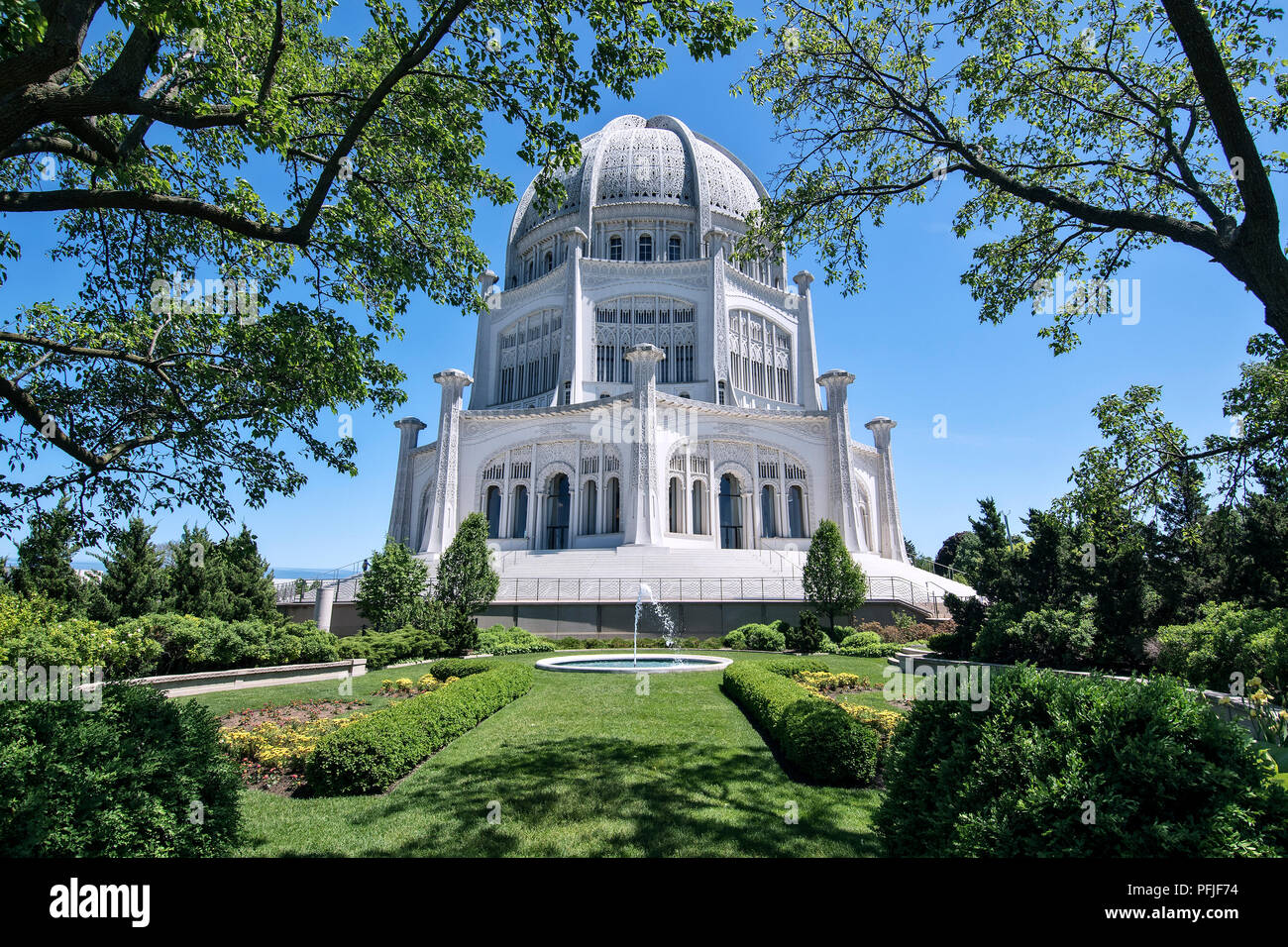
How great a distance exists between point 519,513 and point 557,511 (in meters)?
2.40

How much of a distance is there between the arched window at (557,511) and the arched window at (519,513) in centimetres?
149

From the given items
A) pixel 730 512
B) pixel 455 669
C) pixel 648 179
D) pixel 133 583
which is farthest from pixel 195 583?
pixel 648 179

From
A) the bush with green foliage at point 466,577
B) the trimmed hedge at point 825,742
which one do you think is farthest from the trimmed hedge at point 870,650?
the trimmed hedge at point 825,742

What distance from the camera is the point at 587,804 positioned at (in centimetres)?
611

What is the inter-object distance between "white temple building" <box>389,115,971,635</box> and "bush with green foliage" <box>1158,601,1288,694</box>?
15.6m

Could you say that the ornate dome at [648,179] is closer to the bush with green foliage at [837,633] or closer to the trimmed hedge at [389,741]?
the bush with green foliage at [837,633]

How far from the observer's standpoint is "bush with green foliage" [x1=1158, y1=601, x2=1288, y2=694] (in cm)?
922

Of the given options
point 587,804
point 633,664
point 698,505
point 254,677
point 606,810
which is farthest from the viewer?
point 698,505

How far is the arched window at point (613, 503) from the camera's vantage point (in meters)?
37.5

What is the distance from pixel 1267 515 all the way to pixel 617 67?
786 inches

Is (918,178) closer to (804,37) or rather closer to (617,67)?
(804,37)

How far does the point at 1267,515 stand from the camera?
54.9ft

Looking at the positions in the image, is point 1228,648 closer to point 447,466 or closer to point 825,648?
point 825,648

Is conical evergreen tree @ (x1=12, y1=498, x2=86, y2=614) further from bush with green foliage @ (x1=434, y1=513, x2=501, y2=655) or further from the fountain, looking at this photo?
the fountain
